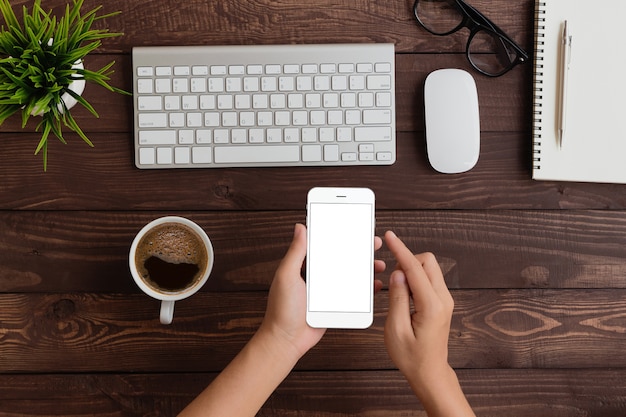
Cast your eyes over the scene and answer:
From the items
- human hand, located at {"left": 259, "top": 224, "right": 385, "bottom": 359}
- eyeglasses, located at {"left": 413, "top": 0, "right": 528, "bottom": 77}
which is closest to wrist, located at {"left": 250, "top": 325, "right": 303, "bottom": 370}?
Result: human hand, located at {"left": 259, "top": 224, "right": 385, "bottom": 359}

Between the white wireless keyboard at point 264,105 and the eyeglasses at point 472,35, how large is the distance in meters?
0.09

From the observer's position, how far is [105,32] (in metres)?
0.84

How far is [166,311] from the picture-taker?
0.77 metres

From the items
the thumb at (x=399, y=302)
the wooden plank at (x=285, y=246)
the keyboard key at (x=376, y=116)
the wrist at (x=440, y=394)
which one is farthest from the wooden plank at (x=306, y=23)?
the wrist at (x=440, y=394)

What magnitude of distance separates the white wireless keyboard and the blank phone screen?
0.13 m

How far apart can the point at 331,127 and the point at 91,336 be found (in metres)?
0.48

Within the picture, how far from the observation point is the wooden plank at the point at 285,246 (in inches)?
33.3

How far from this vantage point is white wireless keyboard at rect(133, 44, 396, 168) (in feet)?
2.70

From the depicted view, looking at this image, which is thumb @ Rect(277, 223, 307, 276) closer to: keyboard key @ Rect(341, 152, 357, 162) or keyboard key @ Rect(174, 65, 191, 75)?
keyboard key @ Rect(341, 152, 357, 162)

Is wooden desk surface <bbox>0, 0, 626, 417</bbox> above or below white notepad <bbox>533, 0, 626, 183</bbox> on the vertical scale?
below

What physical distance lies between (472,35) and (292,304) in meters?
0.49

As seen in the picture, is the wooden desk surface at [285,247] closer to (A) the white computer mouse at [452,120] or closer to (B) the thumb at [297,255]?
(A) the white computer mouse at [452,120]

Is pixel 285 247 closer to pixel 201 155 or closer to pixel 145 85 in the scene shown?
pixel 201 155

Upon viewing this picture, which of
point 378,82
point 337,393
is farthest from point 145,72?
point 337,393
